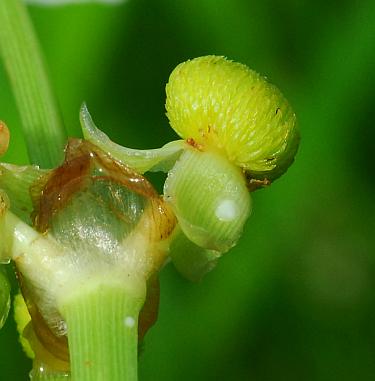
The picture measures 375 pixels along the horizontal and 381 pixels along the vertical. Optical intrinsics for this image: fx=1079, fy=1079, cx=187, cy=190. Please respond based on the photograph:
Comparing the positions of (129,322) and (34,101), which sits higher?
(34,101)

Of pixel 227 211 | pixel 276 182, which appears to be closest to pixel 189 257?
pixel 227 211

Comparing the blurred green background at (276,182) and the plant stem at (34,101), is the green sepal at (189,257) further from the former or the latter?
the blurred green background at (276,182)

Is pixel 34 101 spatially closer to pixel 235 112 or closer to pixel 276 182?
pixel 235 112

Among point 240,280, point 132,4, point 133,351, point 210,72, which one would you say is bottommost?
point 240,280

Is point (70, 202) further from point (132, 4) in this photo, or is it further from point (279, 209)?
point (132, 4)

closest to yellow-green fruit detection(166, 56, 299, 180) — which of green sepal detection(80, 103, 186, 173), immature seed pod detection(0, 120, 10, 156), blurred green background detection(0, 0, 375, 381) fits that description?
green sepal detection(80, 103, 186, 173)

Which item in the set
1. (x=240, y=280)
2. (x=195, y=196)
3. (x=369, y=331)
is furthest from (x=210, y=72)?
(x=369, y=331)

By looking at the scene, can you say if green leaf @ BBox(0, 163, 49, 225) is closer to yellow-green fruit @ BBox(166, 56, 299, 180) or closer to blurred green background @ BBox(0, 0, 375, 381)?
yellow-green fruit @ BBox(166, 56, 299, 180)
